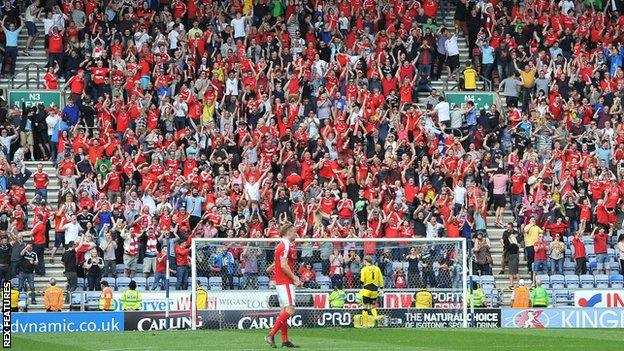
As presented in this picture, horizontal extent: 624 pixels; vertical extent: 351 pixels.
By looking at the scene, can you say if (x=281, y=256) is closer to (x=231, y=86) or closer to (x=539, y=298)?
(x=539, y=298)

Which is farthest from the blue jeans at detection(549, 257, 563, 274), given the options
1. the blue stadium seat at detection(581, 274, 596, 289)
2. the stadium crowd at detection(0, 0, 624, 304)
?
the blue stadium seat at detection(581, 274, 596, 289)

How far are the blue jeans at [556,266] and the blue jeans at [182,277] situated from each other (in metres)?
10.7

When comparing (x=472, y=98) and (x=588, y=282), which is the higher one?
(x=472, y=98)

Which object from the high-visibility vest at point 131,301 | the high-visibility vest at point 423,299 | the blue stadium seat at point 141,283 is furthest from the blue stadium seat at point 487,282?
the high-visibility vest at point 131,301

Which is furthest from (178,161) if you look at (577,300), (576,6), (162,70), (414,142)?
(576,6)

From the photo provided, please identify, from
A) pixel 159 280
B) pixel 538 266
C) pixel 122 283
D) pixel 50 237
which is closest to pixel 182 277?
pixel 159 280

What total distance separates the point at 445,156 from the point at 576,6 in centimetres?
1045

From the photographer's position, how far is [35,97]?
44.8 m

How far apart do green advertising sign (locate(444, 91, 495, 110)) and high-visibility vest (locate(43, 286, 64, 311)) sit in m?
16.5

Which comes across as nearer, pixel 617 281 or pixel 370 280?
pixel 370 280

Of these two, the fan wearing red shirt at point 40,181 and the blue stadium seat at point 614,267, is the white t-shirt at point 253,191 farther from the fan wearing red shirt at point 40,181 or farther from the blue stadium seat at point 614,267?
the blue stadium seat at point 614,267

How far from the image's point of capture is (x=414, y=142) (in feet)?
145

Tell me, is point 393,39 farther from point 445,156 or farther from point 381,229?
point 381,229

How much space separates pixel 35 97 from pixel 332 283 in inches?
543
